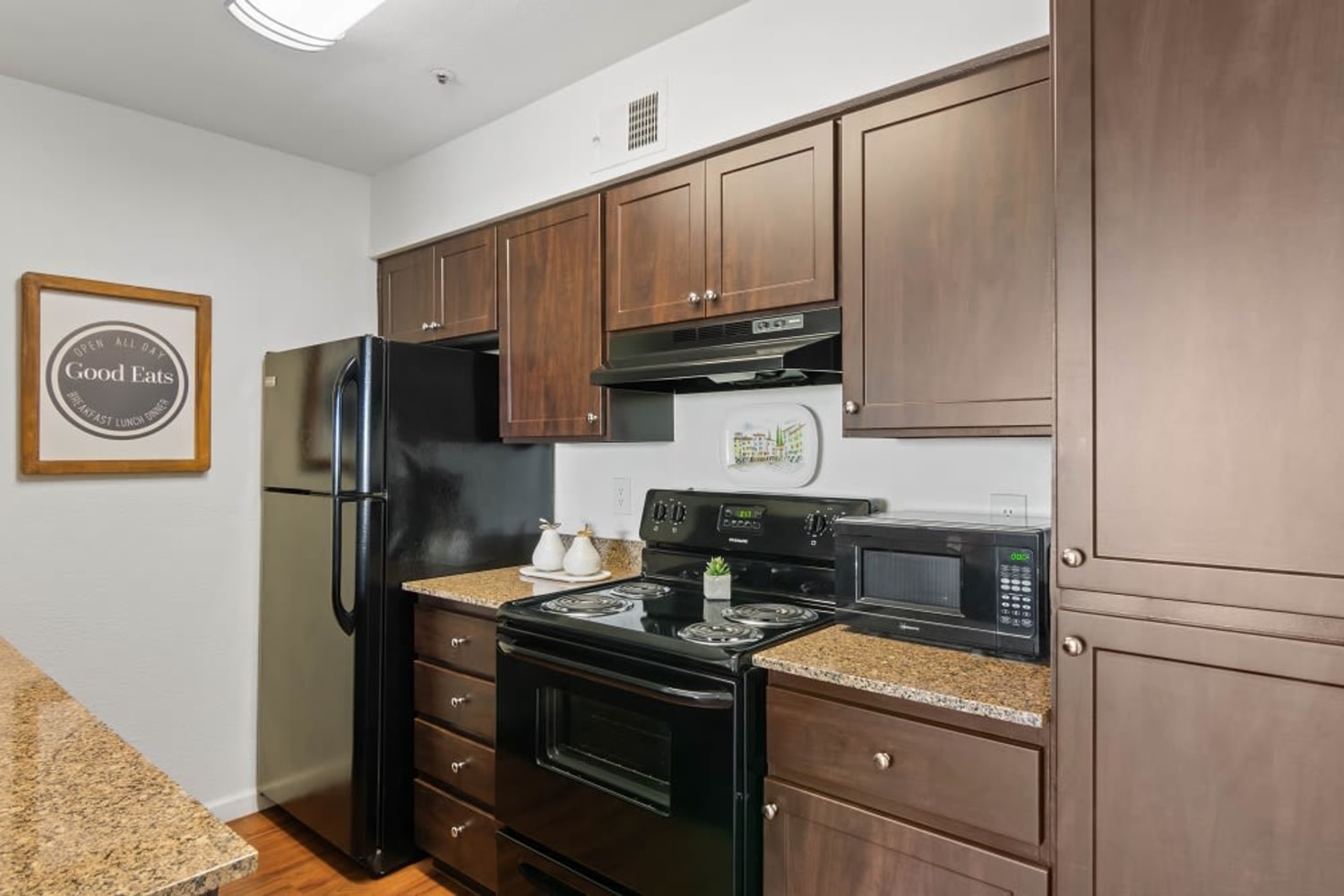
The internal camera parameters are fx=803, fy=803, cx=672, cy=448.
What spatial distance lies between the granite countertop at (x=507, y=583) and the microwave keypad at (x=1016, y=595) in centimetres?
123

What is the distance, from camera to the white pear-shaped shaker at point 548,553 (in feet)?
8.54

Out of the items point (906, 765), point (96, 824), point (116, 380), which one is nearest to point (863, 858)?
point (906, 765)

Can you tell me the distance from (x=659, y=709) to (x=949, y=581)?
675 mm

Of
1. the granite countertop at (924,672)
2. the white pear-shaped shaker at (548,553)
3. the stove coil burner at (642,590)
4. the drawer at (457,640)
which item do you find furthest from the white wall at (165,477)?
the granite countertop at (924,672)

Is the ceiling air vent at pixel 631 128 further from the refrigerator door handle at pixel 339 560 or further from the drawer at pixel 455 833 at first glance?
the drawer at pixel 455 833

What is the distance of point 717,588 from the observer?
7.29ft

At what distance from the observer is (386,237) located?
3.19m

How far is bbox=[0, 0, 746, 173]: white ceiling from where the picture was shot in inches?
81.0

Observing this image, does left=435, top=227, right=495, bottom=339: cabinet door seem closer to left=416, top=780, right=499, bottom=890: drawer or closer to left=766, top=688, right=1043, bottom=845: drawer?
left=416, top=780, right=499, bottom=890: drawer

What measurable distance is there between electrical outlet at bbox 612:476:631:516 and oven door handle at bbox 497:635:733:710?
0.77 meters

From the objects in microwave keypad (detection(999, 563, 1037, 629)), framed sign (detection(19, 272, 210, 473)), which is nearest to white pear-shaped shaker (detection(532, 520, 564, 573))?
framed sign (detection(19, 272, 210, 473))

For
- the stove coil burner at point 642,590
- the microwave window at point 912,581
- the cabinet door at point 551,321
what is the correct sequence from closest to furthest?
the microwave window at point 912,581 < the stove coil burner at point 642,590 < the cabinet door at point 551,321

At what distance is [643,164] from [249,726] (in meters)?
2.44

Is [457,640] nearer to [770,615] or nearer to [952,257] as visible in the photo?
[770,615]
